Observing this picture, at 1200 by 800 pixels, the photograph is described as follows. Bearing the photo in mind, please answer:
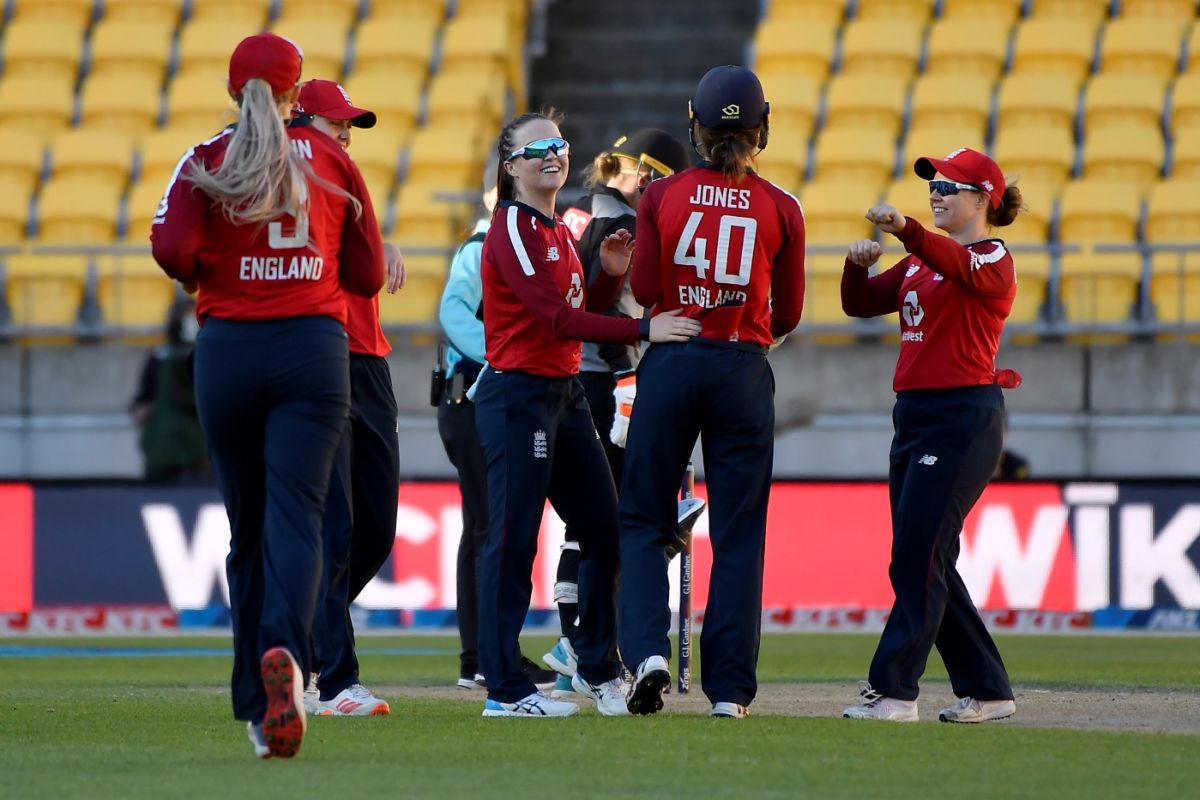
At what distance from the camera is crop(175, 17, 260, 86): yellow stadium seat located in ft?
62.2

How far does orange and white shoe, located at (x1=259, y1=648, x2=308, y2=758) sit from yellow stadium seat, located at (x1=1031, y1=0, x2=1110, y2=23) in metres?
14.1

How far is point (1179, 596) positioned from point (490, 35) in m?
8.49

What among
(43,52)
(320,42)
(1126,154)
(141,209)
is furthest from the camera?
(43,52)

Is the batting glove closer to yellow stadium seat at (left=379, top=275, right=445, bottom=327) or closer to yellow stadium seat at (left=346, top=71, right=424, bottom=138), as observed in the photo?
yellow stadium seat at (left=379, top=275, right=445, bottom=327)

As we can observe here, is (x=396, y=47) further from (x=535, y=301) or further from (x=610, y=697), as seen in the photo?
(x=610, y=697)

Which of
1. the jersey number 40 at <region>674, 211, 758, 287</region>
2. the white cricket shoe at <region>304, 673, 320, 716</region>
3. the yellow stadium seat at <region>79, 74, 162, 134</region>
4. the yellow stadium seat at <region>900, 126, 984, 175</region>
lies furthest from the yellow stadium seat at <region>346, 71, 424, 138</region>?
the jersey number 40 at <region>674, 211, 758, 287</region>

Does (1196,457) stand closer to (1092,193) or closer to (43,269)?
(1092,193)

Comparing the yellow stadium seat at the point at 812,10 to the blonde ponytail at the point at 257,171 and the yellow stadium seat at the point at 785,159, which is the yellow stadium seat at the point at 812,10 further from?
the blonde ponytail at the point at 257,171

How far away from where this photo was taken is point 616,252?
24.8ft

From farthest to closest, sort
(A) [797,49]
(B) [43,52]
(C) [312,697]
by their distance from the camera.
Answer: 1. (B) [43,52]
2. (A) [797,49]
3. (C) [312,697]

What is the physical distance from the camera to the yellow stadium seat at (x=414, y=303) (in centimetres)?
1525

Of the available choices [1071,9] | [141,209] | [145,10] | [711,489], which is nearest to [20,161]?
[141,209]

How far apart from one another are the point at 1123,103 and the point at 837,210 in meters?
2.77

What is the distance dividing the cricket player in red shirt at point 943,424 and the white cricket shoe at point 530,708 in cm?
103
